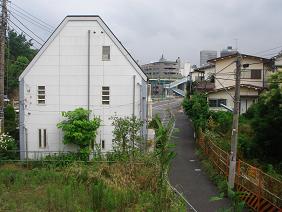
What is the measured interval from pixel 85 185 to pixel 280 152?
36.3 ft

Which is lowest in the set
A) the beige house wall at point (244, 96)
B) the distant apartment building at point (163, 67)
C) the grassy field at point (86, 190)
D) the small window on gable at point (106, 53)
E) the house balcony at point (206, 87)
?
the grassy field at point (86, 190)

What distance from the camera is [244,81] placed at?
114ft

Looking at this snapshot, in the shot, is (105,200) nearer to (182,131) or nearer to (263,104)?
(263,104)

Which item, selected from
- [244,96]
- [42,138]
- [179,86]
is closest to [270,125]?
[42,138]

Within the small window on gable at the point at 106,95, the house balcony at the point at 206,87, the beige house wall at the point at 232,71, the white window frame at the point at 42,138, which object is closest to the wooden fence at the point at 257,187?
the small window on gable at the point at 106,95

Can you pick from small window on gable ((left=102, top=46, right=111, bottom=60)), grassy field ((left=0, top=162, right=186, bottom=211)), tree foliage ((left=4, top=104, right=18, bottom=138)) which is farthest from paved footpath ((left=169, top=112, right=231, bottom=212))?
tree foliage ((left=4, top=104, right=18, bottom=138))

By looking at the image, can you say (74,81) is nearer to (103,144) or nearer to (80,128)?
(80,128)

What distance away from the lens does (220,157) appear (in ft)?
65.5

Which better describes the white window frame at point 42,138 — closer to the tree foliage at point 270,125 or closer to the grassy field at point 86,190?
the grassy field at point 86,190

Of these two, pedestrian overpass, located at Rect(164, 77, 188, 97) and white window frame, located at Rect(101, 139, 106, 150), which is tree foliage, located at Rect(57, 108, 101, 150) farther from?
pedestrian overpass, located at Rect(164, 77, 188, 97)

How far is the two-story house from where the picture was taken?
1329 inches

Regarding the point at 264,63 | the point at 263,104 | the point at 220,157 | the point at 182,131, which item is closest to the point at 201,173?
the point at 220,157

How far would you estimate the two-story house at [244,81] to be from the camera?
3375cm

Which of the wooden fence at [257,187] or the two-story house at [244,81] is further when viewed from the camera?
the two-story house at [244,81]
